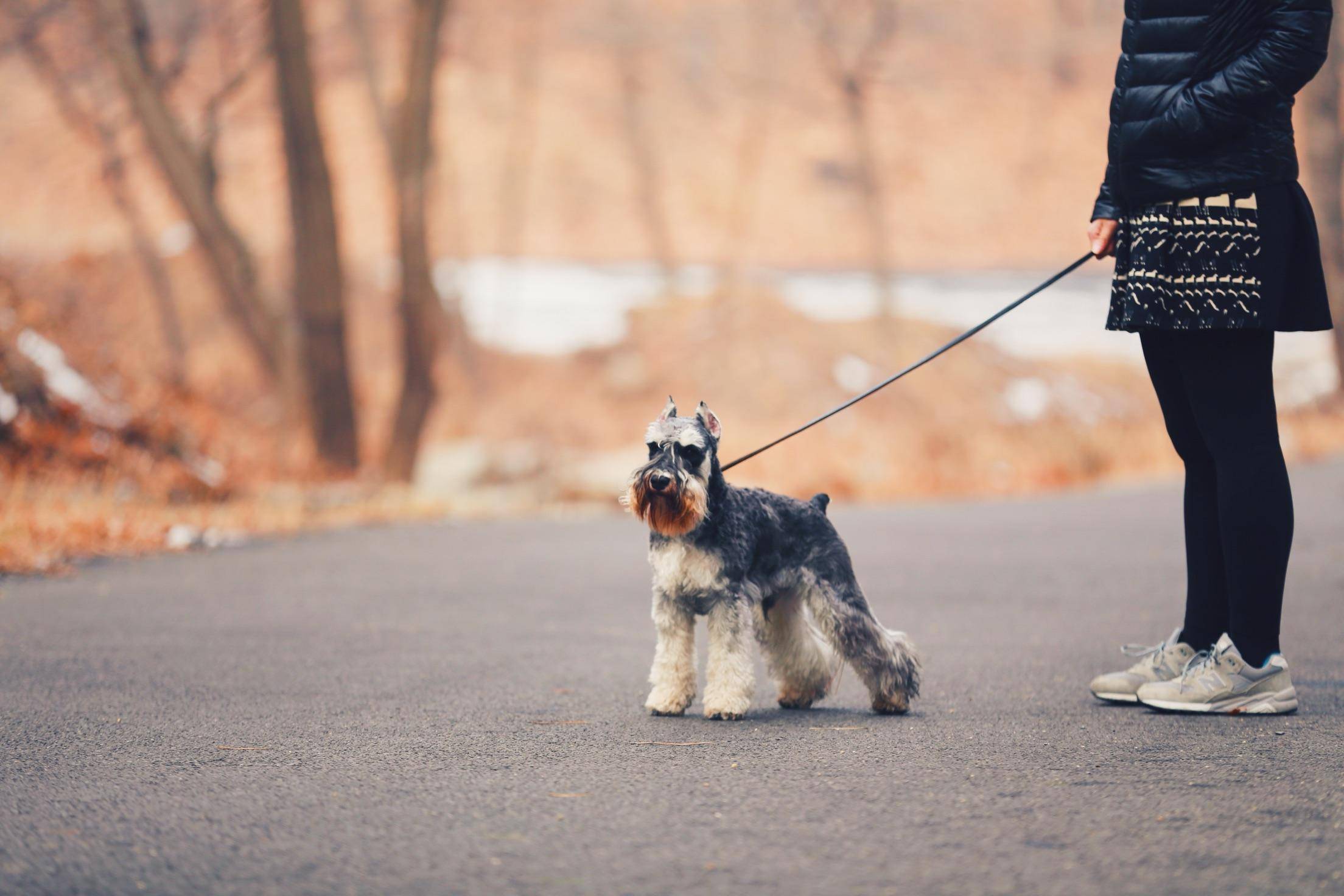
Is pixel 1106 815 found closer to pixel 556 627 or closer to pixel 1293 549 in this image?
pixel 556 627

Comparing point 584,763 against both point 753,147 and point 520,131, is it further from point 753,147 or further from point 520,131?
point 753,147

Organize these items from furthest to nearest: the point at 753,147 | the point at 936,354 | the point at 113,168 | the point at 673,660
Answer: the point at 753,147 < the point at 113,168 < the point at 936,354 < the point at 673,660

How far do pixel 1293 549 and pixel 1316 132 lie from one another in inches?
545

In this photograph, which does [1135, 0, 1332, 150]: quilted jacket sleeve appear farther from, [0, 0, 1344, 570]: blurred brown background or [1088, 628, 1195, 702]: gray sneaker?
[0, 0, 1344, 570]: blurred brown background

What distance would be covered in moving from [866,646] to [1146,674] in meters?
1.06

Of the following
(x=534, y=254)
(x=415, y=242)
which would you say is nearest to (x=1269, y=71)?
(x=415, y=242)

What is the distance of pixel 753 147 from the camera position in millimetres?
46000

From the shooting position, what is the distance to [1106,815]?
11.8 feet

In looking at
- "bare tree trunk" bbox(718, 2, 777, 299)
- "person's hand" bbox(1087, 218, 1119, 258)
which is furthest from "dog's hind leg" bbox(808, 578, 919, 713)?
"bare tree trunk" bbox(718, 2, 777, 299)

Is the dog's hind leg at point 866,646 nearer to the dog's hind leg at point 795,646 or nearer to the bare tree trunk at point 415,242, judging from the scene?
the dog's hind leg at point 795,646

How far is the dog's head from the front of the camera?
15.1ft

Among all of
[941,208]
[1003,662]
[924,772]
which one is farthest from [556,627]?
[941,208]

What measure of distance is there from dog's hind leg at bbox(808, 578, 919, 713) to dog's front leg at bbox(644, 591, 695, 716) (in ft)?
1.52

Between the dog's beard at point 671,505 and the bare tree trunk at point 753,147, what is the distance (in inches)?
1525
